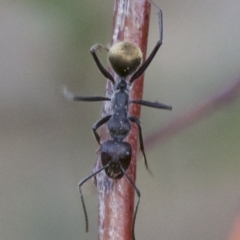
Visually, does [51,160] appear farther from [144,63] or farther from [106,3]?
[144,63]

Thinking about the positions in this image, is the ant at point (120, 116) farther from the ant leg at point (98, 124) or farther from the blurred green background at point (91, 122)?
the blurred green background at point (91, 122)

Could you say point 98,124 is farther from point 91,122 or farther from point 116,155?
point 91,122

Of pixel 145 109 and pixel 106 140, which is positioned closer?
pixel 106 140

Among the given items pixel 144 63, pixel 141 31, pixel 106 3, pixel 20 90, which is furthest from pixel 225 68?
pixel 141 31

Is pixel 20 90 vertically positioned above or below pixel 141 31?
below

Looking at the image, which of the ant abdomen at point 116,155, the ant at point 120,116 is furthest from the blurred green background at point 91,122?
the ant abdomen at point 116,155

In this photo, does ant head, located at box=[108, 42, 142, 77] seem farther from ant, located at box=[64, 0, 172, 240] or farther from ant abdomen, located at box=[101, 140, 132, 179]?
ant abdomen, located at box=[101, 140, 132, 179]

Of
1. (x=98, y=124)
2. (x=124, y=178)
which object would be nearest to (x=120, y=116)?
(x=98, y=124)
